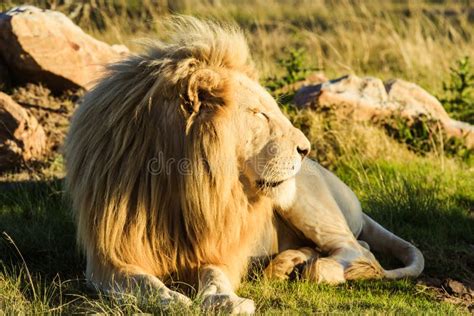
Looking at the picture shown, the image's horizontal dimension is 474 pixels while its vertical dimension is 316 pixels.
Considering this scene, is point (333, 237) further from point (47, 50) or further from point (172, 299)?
point (47, 50)

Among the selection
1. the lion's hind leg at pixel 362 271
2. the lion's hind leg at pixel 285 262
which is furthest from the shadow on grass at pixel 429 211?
the lion's hind leg at pixel 285 262

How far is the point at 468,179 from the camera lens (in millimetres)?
6223

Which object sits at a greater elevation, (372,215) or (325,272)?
(325,272)

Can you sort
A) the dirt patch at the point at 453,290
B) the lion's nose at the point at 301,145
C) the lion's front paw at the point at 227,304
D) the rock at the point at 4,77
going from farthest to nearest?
the rock at the point at 4,77 → the dirt patch at the point at 453,290 → the lion's nose at the point at 301,145 → the lion's front paw at the point at 227,304

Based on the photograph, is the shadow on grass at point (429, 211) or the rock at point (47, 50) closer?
the shadow on grass at point (429, 211)

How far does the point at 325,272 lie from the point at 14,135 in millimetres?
2611

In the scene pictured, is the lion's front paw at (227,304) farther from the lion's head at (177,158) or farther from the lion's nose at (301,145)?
the lion's nose at (301,145)

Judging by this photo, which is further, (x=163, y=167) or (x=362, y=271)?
(x=362, y=271)

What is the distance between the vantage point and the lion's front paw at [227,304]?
11.5 feet

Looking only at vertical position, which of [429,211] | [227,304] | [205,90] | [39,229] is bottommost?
[429,211]

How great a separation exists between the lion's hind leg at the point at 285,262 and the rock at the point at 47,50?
2.62 meters

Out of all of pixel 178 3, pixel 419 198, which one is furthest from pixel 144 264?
pixel 178 3

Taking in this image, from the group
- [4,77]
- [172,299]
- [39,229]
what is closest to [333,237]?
[172,299]

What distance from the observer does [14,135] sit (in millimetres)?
5953
